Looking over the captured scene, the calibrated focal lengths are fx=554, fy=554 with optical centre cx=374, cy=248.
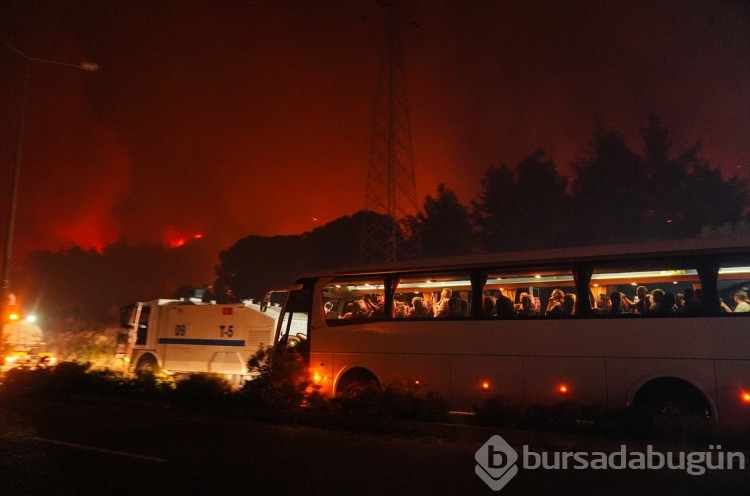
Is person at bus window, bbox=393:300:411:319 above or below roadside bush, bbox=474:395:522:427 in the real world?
above

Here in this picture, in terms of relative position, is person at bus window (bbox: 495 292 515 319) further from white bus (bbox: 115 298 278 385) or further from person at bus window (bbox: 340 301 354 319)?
white bus (bbox: 115 298 278 385)

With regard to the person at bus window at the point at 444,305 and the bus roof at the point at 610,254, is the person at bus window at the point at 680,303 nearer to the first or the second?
the bus roof at the point at 610,254

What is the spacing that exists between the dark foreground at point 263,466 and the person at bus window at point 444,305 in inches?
110

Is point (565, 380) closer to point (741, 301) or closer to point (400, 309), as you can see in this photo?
point (741, 301)

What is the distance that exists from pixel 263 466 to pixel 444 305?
5.39m

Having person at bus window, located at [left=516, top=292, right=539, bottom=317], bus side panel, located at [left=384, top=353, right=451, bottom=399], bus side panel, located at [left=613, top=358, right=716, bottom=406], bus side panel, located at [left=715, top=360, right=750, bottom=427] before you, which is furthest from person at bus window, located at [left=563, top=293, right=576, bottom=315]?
bus side panel, located at [left=384, top=353, right=451, bottom=399]

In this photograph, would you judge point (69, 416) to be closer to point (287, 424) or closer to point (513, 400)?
point (287, 424)

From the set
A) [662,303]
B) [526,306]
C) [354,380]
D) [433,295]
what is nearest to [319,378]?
[354,380]

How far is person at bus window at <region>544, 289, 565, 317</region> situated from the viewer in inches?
415

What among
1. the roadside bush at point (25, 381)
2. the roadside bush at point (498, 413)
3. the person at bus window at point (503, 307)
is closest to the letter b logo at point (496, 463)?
the roadside bush at point (498, 413)

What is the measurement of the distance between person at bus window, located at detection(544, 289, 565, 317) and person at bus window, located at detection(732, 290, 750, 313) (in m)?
2.77

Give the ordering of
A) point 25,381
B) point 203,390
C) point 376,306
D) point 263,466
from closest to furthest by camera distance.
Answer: point 263,466
point 376,306
point 203,390
point 25,381

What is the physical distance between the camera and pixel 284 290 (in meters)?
14.0

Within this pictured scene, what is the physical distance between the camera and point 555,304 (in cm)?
1062
